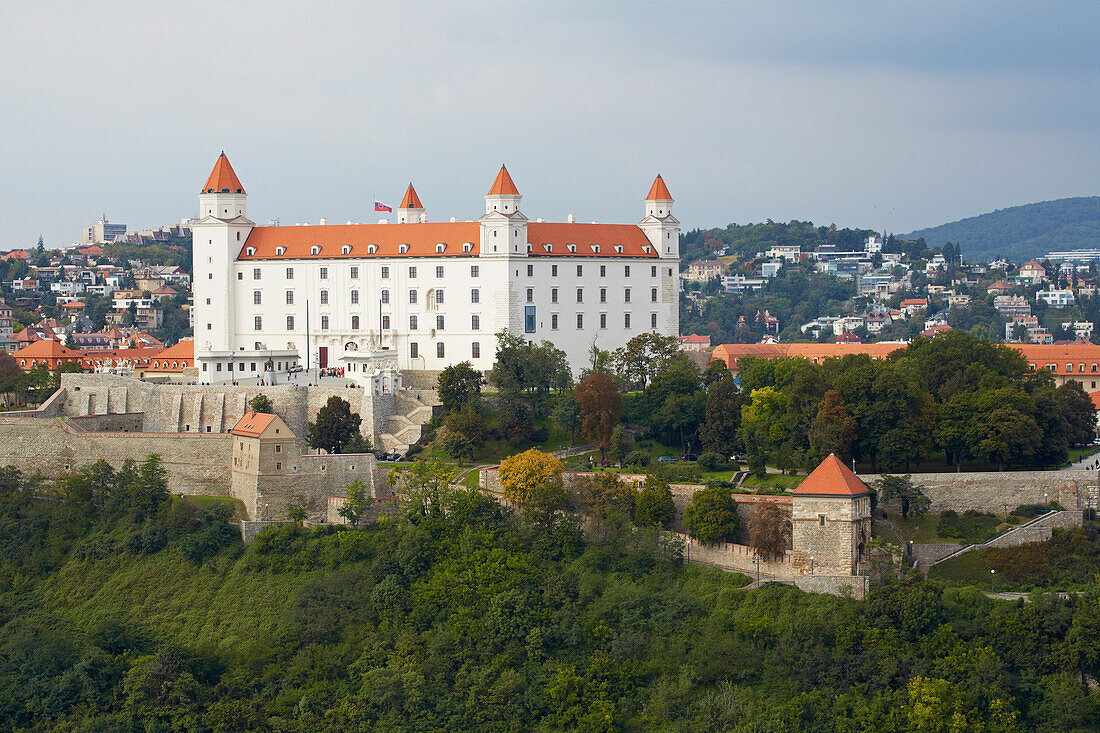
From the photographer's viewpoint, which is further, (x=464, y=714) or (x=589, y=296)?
(x=589, y=296)

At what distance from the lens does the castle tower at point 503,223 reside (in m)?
Result: 63.9

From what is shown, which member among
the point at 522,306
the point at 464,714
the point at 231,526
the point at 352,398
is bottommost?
the point at 464,714

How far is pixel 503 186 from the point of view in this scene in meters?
64.4

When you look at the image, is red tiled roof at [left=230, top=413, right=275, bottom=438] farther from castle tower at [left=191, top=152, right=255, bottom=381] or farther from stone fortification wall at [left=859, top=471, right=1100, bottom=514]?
stone fortification wall at [left=859, top=471, right=1100, bottom=514]

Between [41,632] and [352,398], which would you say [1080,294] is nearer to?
[352,398]

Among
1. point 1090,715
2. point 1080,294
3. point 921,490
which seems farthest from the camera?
point 1080,294

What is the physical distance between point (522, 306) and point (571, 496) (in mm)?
16888

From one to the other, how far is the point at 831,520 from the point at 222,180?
1454 inches

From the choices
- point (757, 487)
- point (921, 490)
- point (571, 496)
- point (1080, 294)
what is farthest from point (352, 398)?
point (1080, 294)

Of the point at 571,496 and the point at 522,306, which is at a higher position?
the point at 522,306

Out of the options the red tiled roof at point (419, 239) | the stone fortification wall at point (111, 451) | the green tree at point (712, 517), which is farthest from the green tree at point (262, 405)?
the green tree at point (712, 517)

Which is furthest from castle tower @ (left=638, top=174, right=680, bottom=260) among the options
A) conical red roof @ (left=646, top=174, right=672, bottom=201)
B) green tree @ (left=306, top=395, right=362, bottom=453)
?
green tree @ (left=306, top=395, right=362, bottom=453)

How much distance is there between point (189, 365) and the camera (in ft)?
228

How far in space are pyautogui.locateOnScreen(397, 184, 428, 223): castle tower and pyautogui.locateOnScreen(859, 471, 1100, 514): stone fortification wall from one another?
32252 millimetres
